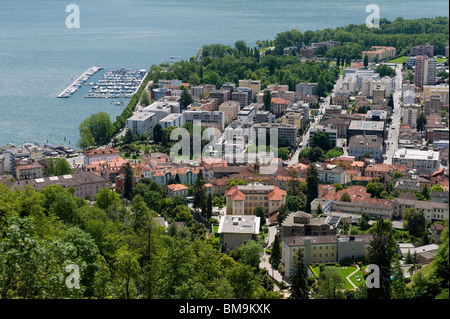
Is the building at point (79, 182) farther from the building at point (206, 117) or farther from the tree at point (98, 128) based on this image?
the building at point (206, 117)

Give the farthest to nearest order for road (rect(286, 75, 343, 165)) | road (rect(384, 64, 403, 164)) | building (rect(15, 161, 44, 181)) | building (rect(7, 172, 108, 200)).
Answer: road (rect(384, 64, 403, 164)), road (rect(286, 75, 343, 165)), building (rect(15, 161, 44, 181)), building (rect(7, 172, 108, 200))

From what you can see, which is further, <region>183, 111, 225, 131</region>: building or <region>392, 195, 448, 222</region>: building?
<region>183, 111, 225, 131</region>: building

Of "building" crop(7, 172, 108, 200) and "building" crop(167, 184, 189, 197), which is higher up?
"building" crop(7, 172, 108, 200)

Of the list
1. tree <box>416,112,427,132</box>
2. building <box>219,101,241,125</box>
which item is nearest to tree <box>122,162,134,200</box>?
building <box>219,101,241,125</box>

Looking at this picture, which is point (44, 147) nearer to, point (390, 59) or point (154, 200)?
point (154, 200)

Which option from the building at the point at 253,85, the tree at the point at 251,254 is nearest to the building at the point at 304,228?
the tree at the point at 251,254

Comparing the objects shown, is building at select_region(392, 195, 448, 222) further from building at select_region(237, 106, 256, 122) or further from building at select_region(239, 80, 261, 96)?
building at select_region(239, 80, 261, 96)
